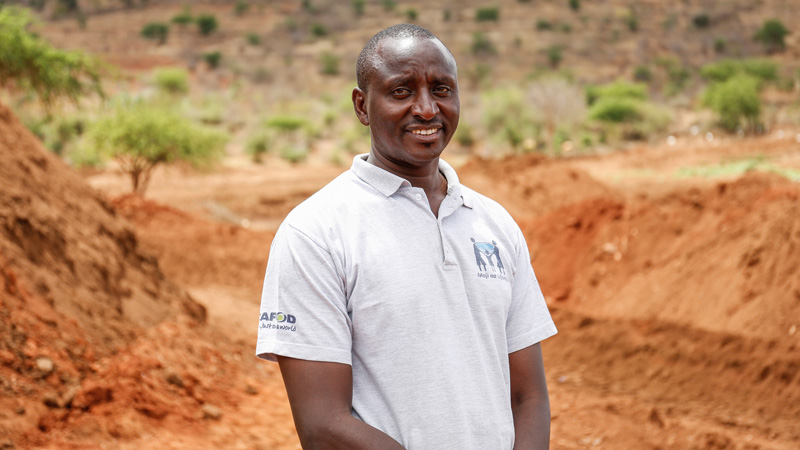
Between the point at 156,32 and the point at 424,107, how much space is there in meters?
57.7

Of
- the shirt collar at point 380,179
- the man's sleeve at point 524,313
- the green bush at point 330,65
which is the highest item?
the green bush at point 330,65

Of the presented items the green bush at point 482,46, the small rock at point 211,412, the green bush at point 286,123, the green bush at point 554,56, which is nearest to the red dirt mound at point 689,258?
the small rock at point 211,412

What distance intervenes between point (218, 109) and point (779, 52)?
39.3 meters

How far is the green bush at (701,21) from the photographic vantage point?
57375 millimetres

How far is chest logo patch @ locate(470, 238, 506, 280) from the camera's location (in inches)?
67.5

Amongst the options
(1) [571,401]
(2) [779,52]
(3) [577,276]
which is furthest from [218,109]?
(2) [779,52]

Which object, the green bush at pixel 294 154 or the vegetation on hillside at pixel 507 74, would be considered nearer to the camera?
the green bush at pixel 294 154

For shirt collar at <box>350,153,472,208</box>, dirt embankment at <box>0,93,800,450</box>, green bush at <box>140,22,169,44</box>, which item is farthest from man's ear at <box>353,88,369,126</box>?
green bush at <box>140,22,169,44</box>

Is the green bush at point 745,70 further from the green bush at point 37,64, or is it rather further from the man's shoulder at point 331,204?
the man's shoulder at point 331,204

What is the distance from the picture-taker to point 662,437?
5258 millimetres

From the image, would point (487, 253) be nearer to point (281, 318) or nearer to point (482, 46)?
point (281, 318)

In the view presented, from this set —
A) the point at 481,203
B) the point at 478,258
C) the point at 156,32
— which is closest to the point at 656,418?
the point at 481,203

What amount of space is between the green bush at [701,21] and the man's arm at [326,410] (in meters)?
62.2

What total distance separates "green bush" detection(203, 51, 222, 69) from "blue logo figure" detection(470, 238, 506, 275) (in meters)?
51.9
